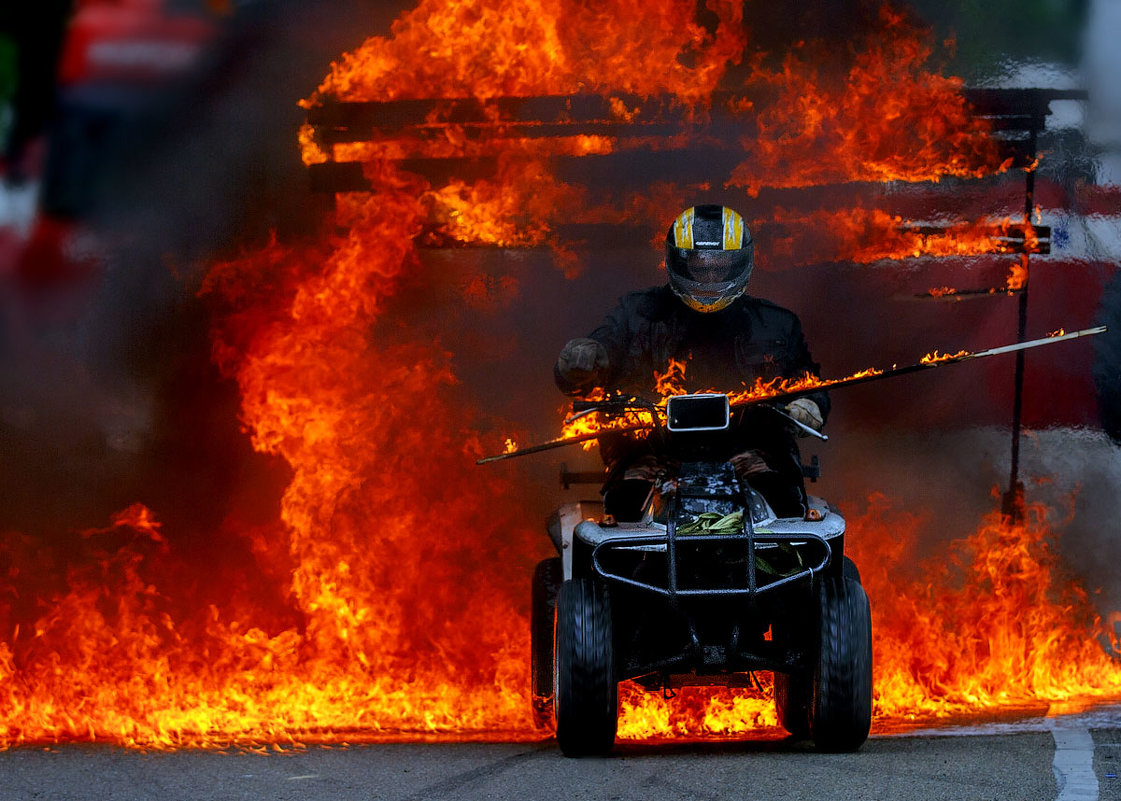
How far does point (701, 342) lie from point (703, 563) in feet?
4.72

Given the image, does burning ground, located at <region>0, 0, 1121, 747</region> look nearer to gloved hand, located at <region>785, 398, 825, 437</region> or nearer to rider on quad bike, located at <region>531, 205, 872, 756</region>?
rider on quad bike, located at <region>531, 205, 872, 756</region>

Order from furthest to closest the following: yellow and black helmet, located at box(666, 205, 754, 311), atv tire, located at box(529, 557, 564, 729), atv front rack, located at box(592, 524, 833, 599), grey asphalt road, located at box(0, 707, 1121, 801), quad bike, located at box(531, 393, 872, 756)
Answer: atv tire, located at box(529, 557, 564, 729)
yellow and black helmet, located at box(666, 205, 754, 311)
quad bike, located at box(531, 393, 872, 756)
atv front rack, located at box(592, 524, 833, 599)
grey asphalt road, located at box(0, 707, 1121, 801)

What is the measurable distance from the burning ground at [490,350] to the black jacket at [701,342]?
1993 millimetres

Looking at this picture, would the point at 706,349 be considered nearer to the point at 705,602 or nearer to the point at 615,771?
the point at 705,602

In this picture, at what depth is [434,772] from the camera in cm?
643

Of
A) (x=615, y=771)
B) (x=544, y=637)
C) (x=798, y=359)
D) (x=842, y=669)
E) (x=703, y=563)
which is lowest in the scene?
(x=615, y=771)

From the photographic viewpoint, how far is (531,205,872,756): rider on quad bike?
21.0 feet

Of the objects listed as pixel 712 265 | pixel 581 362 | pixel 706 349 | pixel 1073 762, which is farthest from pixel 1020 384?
pixel 581 362

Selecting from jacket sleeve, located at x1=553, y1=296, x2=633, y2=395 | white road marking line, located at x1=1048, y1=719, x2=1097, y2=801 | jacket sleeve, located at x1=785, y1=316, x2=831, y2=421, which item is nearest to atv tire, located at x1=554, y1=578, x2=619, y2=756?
jacket sleeve, located at x1=553, y1=296, x2=633, y2=395

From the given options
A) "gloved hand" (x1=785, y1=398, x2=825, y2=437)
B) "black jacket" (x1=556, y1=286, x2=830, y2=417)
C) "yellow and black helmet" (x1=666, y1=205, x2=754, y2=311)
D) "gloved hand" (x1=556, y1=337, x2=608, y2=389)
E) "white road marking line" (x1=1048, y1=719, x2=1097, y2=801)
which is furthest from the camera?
"black jacket" (x1=556, y1=286, x2=830, y2=417)

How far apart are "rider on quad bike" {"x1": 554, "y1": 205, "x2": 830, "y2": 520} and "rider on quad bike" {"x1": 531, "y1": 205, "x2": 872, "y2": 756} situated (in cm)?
1

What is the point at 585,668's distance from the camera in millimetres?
6398

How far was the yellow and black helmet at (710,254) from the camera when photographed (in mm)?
7285

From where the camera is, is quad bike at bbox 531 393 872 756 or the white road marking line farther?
quad bike at bbox 531 393 872 756
